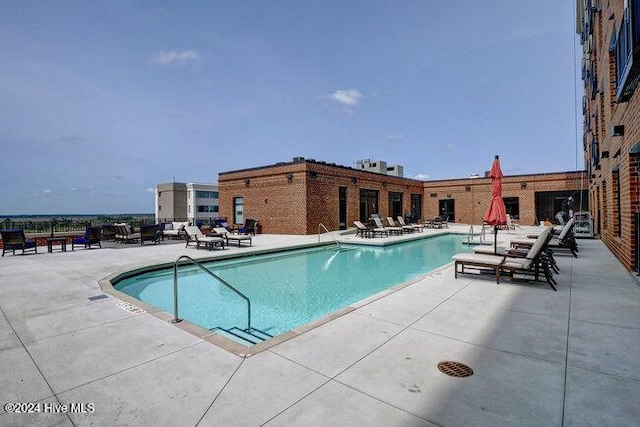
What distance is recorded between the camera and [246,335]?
4.47m

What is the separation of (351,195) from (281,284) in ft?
43.7

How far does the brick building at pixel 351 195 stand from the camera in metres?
17.5

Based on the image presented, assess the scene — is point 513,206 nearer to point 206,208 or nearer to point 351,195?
point 351,195

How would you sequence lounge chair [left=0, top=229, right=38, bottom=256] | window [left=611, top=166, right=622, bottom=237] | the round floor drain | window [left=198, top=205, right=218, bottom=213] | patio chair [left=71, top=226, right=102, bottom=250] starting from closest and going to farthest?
the round floor drain
window [left=611, top=166, right=622, bottom=237]
lounge chair [left=0, top=229, right=38, bottom=256]
patio chair [left=71, top=226, right=102, bottom=250]
window [left=198, top=205, right=218, bottom=213]

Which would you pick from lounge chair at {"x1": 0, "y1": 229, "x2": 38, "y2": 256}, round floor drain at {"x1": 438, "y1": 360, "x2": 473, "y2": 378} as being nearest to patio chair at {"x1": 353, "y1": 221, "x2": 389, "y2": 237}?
round floor drain at {"x1": 438, "y1": 360, "x2": 473, "y2": 378}

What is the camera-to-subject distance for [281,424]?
6.42 ft

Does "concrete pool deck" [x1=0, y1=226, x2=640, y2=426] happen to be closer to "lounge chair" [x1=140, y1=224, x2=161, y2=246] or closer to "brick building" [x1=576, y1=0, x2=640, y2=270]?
"brick building" [x1=576, y1=0, x2=640, y2=270]

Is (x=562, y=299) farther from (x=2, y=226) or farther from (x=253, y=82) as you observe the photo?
(x=2, y=226)

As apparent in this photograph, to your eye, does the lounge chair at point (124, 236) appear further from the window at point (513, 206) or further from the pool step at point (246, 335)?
the window at point (513, 206)

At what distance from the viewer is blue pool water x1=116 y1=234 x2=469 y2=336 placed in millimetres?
5426

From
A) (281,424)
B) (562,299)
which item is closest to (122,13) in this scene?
(281,424)

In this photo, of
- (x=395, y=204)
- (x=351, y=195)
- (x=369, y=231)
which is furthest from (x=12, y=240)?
(x=395, y=204)

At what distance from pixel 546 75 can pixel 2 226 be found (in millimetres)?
28423

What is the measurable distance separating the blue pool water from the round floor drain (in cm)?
269
